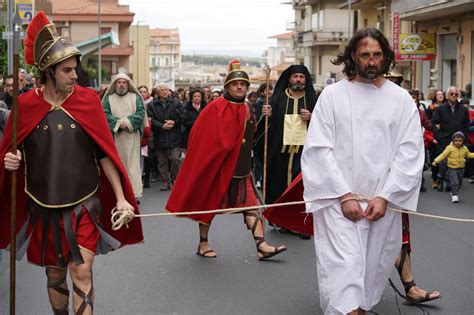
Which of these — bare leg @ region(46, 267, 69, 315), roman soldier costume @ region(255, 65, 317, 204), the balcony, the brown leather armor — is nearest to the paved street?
roman soldier costume @ region(255, 65, 317, 204)

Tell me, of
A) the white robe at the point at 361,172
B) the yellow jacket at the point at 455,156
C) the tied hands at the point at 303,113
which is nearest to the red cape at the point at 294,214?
the white robe at the point at 361,172

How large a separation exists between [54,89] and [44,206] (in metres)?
0.73

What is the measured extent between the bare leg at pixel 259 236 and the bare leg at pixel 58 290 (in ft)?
12.1

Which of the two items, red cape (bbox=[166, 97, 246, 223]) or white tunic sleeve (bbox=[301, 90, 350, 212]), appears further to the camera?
red cape (bbox=[166, 97, 246, 223])

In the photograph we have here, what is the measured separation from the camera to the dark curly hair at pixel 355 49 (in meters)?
6.41

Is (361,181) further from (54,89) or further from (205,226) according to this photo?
(205,226)

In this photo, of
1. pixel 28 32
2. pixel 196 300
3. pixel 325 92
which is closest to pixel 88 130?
pixel 28 32

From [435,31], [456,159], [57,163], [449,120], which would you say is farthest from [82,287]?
[435,31]

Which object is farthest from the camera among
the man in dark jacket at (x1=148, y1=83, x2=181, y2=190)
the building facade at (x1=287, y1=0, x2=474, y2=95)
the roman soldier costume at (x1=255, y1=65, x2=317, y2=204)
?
the building facade at (x1=287, y1=0, x2=474, y2=95)

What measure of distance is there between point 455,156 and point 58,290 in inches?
416

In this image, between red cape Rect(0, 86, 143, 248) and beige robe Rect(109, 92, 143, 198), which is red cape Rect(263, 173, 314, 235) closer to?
red cape Rect(0, 86, 143, 248)

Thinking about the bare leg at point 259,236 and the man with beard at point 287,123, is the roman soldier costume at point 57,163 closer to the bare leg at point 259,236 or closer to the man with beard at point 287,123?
the bare leg at point 259,236

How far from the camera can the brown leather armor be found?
6102 millimetres

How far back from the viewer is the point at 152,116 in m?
17.3
